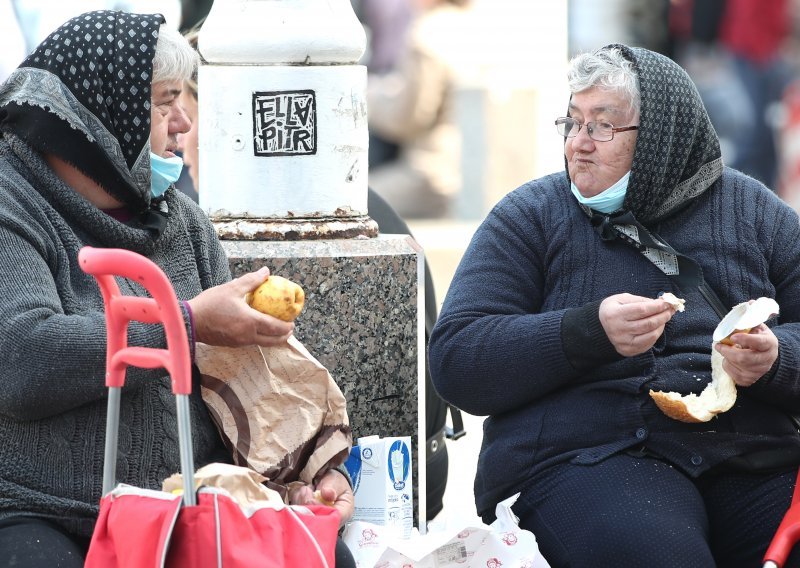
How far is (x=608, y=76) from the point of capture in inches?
144

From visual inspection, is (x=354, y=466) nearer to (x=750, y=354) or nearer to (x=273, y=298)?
(x=273, y=298)

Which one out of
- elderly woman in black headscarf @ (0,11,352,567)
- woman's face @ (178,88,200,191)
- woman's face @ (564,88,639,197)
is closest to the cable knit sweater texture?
woman's face @ (564,88,639,197)

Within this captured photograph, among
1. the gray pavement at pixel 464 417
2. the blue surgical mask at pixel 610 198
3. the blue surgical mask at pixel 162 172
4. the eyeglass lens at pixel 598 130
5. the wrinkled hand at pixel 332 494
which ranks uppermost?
the blue surgical mask at pixel 162 172

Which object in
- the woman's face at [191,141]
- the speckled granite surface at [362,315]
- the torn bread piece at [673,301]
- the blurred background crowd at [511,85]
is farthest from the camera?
the blurred background crowd at [511,85]

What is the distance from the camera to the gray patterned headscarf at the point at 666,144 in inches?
143

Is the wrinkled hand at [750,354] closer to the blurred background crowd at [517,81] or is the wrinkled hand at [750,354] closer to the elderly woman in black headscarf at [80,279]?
the elderly woman in black headscarf at [80,279]

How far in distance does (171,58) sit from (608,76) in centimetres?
116

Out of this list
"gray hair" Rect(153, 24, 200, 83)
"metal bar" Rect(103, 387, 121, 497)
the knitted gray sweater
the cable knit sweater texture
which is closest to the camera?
"metal bar" Rect(103, 387, 121, 497)

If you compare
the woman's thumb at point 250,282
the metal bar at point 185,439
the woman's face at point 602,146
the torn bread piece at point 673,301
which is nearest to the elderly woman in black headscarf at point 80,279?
the woman's thumb at point 250,282

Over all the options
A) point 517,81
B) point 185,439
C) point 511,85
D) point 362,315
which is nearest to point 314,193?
point 362,315

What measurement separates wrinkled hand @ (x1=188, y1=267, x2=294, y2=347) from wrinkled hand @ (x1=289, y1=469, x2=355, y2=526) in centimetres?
40

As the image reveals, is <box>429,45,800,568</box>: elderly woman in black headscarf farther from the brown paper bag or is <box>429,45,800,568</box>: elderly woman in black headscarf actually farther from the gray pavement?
the brown paper bag

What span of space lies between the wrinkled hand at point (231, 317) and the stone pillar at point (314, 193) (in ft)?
2.41

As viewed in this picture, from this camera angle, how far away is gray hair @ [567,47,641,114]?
3.66 metres
